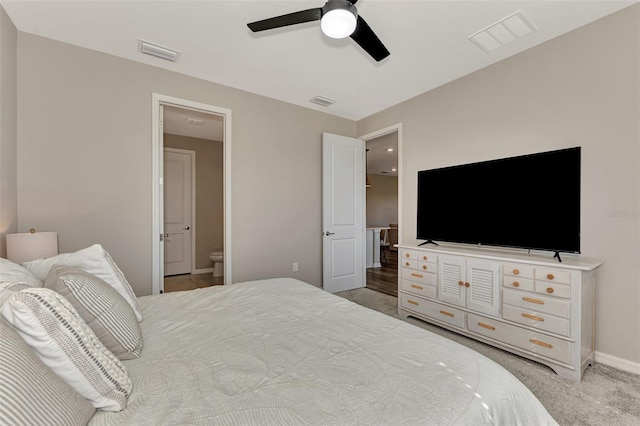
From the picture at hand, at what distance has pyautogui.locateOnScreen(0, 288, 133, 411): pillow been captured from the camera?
0.79 meters

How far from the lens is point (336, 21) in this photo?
5.39 feet

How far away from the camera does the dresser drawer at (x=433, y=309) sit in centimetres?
278

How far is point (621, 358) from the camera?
7.09ft

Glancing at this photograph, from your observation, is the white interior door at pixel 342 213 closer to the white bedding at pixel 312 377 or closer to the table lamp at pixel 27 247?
the white bedding at pixel 312 377

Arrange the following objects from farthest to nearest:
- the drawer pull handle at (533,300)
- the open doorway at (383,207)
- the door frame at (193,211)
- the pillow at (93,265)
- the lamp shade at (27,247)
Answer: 1. the door frame at (193,211)
2. the open doorway at (383,207)
3. the drawer pull handle at (533,300)
4. the lamp shade at (27,247)
5. the pillow at (93,265)

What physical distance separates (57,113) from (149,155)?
30.9 inches

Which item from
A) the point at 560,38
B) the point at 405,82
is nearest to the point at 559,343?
the point at 560,38

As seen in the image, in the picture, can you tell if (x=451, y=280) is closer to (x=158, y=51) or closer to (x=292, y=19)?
(x=292, y=19)

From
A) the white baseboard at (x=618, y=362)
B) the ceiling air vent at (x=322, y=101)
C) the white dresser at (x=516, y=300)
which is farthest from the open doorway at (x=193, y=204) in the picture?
the white baseboard at (x=618, y=362)

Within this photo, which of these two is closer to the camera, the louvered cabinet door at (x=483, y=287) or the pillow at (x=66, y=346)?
the pillow at (x=66, y=346)

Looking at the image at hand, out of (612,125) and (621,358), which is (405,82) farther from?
(621,358)

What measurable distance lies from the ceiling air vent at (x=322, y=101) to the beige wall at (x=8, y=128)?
2.90 meters

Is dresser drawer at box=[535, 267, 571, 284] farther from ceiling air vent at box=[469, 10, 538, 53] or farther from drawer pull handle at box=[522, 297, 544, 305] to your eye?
ceiling air vent at box=[469, 10, 538, 53]

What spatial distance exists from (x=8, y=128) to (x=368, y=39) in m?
2.88
